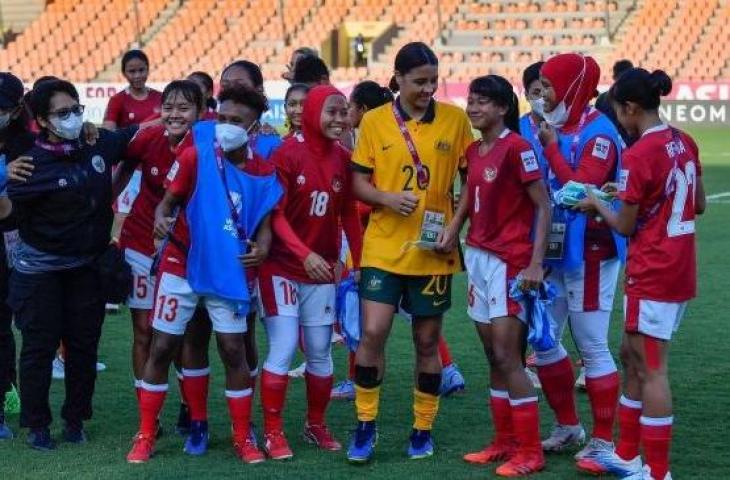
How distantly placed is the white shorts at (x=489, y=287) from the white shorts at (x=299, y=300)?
71 centimetres

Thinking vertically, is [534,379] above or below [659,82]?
below

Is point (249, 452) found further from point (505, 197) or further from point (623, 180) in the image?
point (623, 180)

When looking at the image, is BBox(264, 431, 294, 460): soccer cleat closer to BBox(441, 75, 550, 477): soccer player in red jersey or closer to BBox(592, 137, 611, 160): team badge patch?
BBox(441, 75, 550, 477): soccer player in red jersey

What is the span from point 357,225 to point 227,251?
2.74 ft

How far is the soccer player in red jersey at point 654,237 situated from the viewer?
568cm

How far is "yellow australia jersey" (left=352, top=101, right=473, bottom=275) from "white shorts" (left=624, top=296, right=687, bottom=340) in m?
1.00

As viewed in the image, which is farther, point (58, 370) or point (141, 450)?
point (58, 370)

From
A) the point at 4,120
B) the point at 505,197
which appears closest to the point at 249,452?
the point at 505,197

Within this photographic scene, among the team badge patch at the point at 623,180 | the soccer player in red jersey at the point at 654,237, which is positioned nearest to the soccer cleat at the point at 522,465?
the soccer player in red jersey at the point at 654,237

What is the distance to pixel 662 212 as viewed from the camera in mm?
5727

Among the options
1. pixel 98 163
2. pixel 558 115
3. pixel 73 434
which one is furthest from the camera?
pixel 73 434

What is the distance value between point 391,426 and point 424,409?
0.75 m

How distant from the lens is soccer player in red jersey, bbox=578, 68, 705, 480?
224 inches

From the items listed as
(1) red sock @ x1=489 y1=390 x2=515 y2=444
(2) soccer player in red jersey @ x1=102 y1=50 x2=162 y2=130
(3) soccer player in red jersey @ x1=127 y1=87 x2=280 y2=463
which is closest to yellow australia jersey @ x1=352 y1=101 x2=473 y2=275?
(3) soccer player in red jersey @ x1=127 y1=87 x2=280 y2=463
